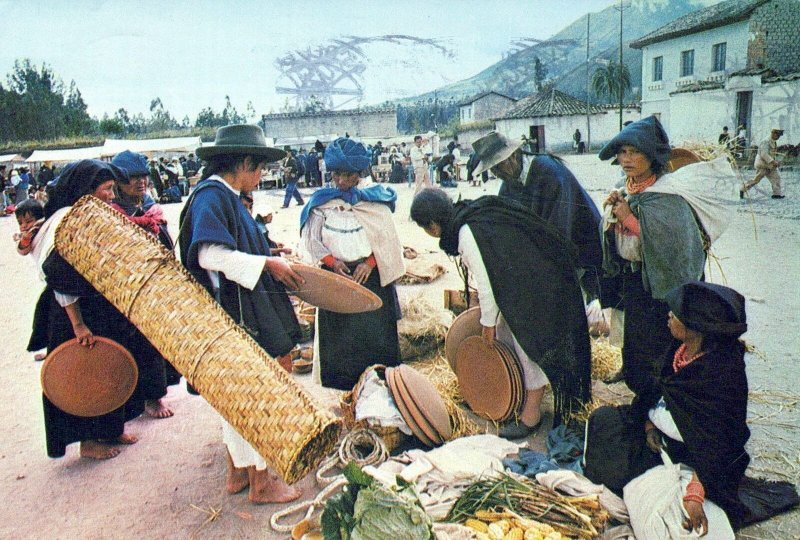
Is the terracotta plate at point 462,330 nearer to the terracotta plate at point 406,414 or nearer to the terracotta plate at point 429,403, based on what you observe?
the terracotta plate at point 429,403

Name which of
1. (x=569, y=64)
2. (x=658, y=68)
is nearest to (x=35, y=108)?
(x=658, y=68)

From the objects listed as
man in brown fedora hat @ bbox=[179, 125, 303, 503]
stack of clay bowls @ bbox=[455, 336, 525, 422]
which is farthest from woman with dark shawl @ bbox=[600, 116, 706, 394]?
man in brown fedora hat @ bbox=[179, 125, 303, 503]

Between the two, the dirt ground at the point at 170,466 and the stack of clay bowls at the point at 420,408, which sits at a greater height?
the stack of clay bowls at the point at 420,408

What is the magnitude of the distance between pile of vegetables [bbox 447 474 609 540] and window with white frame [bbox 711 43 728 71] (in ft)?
46.0

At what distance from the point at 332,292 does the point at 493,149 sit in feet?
5.70

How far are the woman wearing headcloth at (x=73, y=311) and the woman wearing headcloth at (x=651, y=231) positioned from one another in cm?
301

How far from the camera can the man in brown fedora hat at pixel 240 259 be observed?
2676mm

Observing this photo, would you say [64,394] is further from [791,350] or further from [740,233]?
[740,233]

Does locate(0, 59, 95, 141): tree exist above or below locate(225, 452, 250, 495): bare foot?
above

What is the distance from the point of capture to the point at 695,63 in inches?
596

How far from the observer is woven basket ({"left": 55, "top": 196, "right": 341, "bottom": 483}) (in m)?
2.31

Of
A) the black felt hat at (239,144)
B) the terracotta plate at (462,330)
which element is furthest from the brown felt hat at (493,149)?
the black felt hat at (239,144)

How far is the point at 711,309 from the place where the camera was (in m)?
2.32

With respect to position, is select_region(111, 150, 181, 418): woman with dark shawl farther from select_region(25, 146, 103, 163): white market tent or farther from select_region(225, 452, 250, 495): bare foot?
select_region(25, 146, 103, 163): white market tent
